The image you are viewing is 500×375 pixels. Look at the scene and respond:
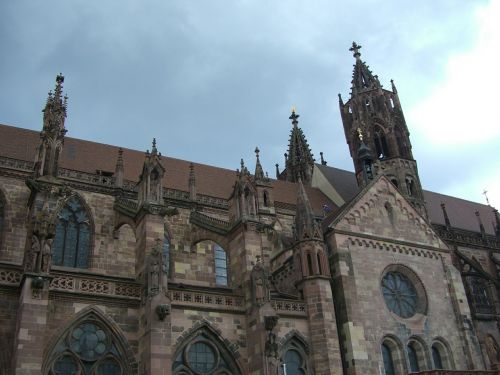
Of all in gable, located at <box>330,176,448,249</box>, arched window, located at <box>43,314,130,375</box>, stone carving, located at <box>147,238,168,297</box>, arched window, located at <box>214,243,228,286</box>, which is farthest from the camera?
arched window, located at <box>214,243,228,286</box>

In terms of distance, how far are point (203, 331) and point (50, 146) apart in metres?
7.11

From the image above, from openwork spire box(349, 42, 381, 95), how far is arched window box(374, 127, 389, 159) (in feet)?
9.82

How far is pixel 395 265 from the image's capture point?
870 inches

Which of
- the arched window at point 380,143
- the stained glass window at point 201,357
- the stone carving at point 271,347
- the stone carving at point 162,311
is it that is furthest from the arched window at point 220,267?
the arched window at point 380,143

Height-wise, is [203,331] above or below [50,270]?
below

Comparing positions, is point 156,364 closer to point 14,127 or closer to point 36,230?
point 36,230

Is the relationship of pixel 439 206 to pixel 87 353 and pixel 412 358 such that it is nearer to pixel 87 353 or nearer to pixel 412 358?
pixel 412 358

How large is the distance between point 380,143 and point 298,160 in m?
8.37

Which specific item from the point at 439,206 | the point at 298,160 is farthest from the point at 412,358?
the point at 298,160

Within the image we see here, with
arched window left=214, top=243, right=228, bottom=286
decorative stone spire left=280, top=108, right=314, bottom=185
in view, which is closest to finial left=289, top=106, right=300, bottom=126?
decorative stone spire left=280, top=108, right=314, bottom=185

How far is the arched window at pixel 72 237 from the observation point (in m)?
20.9

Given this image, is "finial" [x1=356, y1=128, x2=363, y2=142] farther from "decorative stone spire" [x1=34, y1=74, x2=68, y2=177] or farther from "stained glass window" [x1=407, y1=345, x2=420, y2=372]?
"decorative stone spire" [x1=34, y1=74, x2=68, y2=177]

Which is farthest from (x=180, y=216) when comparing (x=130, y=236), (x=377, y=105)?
(x=377, y=105)

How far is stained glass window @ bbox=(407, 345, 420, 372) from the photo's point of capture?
67.3 feet
